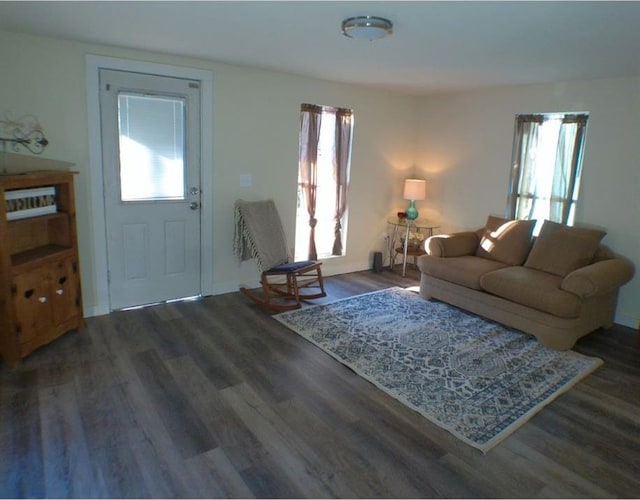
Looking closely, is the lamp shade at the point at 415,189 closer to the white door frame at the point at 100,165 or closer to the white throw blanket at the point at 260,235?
the white throw blanket at the point at 260,235

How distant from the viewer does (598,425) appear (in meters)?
2.58

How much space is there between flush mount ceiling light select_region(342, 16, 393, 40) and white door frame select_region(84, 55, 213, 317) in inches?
72.8

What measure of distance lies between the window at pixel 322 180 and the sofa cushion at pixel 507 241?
169 cm

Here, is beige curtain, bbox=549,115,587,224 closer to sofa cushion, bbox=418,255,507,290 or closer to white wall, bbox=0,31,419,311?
sofa cushion, bbox=418,255,507,290

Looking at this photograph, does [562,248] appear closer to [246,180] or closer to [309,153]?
[309,153]

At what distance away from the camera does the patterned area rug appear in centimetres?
A: 265

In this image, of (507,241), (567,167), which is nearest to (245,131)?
(507,241)

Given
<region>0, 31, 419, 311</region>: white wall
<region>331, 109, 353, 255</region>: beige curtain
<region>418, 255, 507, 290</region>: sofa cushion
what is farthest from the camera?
<region>331, 109, 353, 255</region>: beige curtain

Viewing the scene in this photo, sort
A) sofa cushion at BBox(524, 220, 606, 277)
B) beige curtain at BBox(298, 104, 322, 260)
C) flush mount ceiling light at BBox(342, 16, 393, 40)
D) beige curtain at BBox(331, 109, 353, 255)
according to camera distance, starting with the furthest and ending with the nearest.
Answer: beige curtain at BBox(331, 109, 353, 255) < beige curtain at BBox(298, 104, 322, 260) < sofa cushion at BBox(524, 220, 606, 277) < flush mount ceiling light at BBox(342, 16, 393, 40)

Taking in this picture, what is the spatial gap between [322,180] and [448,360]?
2656 millimetres

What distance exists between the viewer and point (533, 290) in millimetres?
3611

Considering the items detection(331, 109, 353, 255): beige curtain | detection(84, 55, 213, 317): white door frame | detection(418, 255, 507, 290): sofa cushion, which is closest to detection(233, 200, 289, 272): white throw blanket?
detection(84, 55, 213, 317): white door frame

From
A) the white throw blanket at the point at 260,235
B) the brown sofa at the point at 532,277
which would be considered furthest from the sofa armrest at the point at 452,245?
the white throw blanket at the point at 260,235

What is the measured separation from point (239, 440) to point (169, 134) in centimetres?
279
